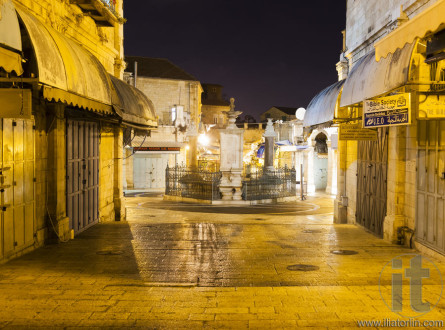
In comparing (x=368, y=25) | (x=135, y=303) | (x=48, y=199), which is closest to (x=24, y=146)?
(x=48, y=199)

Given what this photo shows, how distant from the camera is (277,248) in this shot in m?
8.75

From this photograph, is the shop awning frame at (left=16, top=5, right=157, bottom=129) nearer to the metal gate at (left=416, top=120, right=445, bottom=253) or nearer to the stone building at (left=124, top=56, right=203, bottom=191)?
the metal gate at (left=416, top=120, right=445, bottom=253)

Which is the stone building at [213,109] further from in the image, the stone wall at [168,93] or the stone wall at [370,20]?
the stone wall at [370,20]

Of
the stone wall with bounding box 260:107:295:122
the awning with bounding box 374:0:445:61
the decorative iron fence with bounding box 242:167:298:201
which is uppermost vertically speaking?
the stone wall with bounding box 260:107:295:122

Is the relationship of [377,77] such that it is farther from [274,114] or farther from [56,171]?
[274,114]

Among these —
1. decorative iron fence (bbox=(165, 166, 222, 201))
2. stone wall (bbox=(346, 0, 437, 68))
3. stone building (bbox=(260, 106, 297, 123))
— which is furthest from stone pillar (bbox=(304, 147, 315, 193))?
stone building (bbox=(260, 106, 297, 123))

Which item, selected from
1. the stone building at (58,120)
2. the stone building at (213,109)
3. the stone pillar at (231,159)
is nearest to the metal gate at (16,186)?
the stone building at (58,120)

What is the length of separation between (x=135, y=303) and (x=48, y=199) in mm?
4701

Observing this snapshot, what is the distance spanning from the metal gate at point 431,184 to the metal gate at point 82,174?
8338 mm

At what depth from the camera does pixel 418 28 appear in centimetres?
582

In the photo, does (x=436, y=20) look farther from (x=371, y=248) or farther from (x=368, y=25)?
(x=368, y=25)

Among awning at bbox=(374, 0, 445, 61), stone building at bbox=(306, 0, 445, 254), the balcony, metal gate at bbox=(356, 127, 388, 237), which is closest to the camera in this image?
awning at bbox=(374, 0, 445, 61)

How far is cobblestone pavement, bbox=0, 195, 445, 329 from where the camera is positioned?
491 cm

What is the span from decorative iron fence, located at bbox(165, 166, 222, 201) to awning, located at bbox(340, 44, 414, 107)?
1187 centimetres
